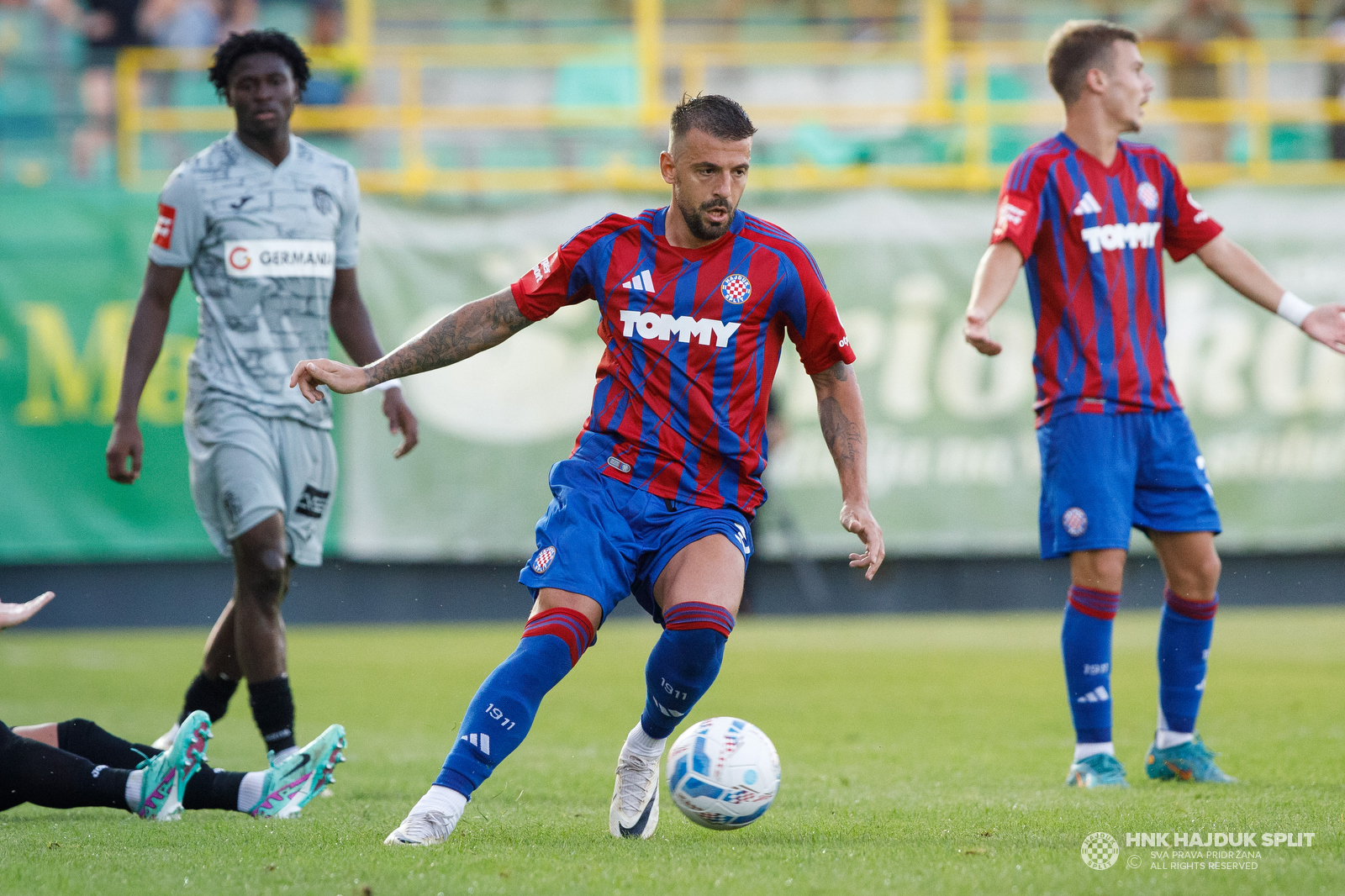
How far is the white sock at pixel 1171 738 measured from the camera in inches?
226

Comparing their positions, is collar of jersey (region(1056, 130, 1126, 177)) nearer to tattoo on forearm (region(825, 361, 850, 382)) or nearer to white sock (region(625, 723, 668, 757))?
tattoo on forearm (region(825, 361, 850, 382))

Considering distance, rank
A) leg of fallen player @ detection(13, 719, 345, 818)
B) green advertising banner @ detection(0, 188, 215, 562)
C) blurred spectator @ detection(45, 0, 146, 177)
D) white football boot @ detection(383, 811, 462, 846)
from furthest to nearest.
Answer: blurred spectator @ detection(45, 0, 146, 177)
green advertising banner @ detection(0, 188, 215, 562)
leg of fallen player @ detection(13, 719, 345, 818)
white football boot @ detection(383, 811, 462, 846)

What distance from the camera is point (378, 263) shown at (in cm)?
1431

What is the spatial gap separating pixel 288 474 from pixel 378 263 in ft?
28.6

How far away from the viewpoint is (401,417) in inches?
241

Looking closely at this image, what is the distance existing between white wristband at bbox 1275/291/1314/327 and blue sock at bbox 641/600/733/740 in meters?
2.78

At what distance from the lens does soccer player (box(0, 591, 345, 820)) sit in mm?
4574

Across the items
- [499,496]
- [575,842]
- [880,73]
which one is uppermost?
[880,73]

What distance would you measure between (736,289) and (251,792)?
81.0 inches

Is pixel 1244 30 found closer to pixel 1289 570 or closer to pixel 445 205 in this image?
pixel 1289 570

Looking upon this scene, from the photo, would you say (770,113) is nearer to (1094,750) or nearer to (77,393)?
(77,393)

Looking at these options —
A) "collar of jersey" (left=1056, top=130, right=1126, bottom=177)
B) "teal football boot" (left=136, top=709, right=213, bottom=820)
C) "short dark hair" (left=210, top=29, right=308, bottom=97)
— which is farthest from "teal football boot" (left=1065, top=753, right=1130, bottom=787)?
"short dark hair" (left=210, top=29, right=308, bottom=97)

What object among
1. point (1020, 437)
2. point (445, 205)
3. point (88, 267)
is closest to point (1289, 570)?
point (1020, 437)

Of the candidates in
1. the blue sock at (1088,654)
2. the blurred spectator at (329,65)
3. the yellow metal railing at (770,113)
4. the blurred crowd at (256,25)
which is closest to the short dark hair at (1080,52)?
the blue sock at (1088,654)
